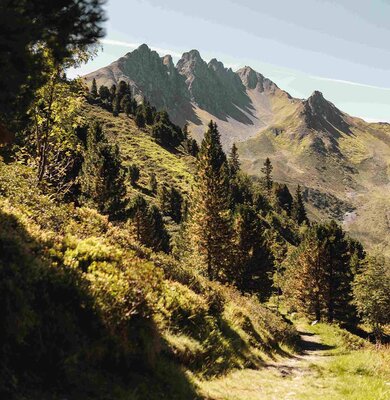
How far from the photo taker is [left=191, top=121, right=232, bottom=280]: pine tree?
46.3m

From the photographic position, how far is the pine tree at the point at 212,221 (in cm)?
4631

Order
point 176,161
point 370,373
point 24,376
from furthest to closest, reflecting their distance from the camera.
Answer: point 176,161 → point 370,373 → point 24,376

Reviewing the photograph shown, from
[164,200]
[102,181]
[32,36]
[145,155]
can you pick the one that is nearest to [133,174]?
[164,200]

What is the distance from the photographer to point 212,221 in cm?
4662

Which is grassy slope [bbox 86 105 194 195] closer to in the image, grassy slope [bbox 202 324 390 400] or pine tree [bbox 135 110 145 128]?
pine tree [bbox 135 110 145 128]

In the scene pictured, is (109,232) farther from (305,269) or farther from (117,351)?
(305,269)

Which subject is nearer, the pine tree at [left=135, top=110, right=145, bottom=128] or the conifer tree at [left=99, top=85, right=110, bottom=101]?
the pine tree at [left=135, top=110, right=145, bottom=128]

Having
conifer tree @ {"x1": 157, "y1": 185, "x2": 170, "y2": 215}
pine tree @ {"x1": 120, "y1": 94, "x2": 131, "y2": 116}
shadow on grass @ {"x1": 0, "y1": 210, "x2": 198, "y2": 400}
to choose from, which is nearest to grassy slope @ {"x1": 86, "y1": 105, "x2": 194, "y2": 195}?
conifer tree @ {"x1": 157, "y1": 185, "x2": 170, "y2": 215}

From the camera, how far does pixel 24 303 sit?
718 cm

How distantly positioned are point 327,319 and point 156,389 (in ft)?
159

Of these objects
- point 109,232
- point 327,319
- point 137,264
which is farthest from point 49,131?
point 327,319

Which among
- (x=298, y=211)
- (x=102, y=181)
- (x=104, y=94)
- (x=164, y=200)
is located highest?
(x=104, y=94)

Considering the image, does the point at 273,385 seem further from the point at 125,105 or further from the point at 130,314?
the point at 125,105

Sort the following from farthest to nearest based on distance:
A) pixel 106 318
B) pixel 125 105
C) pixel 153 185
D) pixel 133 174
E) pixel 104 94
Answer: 1. pixel 104 94
2. pixel 125 105
3. pixel 153 185
4. pixel 133 174
5. pixel 106 318
